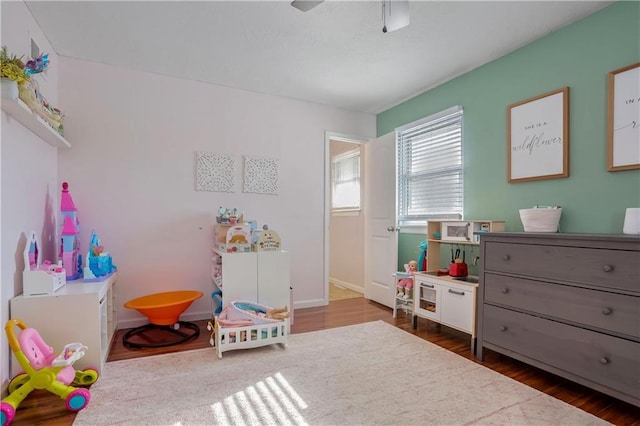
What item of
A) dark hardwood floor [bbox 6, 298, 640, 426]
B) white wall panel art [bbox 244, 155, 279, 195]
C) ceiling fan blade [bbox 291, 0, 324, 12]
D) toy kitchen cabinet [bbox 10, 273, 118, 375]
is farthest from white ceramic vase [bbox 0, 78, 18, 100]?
white wall panel art [bbox 244, 155, 279, 195]

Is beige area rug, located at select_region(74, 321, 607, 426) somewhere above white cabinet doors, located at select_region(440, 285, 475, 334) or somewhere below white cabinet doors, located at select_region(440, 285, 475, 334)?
below

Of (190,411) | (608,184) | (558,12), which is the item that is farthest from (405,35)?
(190,411)

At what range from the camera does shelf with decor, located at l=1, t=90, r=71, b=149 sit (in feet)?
5.89

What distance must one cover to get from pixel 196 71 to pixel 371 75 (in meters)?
1.76

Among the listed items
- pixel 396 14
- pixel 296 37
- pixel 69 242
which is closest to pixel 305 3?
pixel 396 14

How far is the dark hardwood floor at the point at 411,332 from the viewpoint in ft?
5.66

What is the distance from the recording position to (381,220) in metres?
4.05

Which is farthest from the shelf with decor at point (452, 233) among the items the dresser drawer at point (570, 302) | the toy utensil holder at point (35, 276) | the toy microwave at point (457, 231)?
the toy utensil holder at point (35, 276)

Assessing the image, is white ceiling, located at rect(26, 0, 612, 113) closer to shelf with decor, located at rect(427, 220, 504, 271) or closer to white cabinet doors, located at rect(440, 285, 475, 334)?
shelf with decor, located at rect(427, 220, 504, 271)

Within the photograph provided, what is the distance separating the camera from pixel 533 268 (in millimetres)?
2135

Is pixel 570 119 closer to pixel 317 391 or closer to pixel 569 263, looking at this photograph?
pixel 569 263

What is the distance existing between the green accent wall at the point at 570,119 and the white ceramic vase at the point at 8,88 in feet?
11.3

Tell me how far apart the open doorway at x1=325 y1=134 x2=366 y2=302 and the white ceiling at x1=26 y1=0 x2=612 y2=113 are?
1452 millimetres

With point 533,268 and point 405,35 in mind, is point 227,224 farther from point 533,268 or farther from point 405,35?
point 533,268
